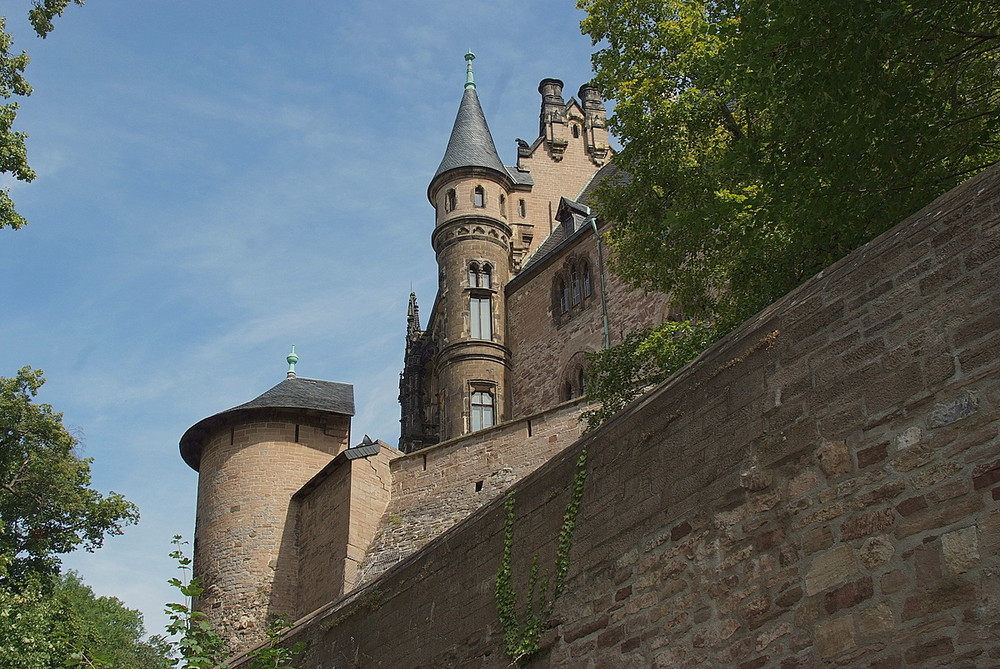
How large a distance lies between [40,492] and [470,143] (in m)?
17.0

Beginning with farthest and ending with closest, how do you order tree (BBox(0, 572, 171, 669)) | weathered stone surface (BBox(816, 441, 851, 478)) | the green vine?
tree (BBox(0, 572, 171, 669)) < the green vine < weathered stone surface (BBox(816, 441, 851, 478))

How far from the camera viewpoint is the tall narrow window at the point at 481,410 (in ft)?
102

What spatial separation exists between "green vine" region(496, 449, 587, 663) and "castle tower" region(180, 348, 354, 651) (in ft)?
51.3

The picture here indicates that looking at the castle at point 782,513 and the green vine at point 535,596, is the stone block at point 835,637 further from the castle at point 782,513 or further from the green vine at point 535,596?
the green vine at point 535,596

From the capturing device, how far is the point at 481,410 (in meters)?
31.3

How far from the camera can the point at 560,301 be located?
1248 inches

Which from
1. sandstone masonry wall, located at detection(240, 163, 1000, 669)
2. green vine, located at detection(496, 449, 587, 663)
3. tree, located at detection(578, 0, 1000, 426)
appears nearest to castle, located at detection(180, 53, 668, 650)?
tree, located at detection(578, 0, 1000, 426)

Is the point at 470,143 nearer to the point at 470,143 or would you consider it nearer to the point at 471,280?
the point at 470,143

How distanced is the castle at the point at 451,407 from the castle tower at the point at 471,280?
0.15 ft

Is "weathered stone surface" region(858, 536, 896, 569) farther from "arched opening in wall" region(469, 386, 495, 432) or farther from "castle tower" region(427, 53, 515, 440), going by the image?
"arched opening in wall" region(469, 386, 495, 432)

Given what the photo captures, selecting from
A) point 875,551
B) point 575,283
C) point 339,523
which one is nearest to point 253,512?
point 339,523

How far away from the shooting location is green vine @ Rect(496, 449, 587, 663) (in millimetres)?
8078

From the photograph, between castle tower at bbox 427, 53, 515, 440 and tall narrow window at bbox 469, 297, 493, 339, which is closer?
castle tower at bbox 427, 53, 515, 440

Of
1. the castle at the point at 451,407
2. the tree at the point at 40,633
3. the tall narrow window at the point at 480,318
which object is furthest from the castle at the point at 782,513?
the tall narrow window at the point at 480,318
